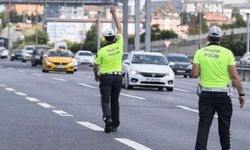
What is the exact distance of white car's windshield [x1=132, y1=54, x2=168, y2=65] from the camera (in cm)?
3538

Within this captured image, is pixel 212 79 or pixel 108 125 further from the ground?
pixel 212 79

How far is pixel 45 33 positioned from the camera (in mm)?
183750

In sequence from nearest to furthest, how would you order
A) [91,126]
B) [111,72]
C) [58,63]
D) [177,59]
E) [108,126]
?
[108,126] < [111,72] < [91,126] < [58,63] < [177,59]

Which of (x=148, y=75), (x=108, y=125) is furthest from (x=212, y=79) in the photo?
(x=148, y=75)

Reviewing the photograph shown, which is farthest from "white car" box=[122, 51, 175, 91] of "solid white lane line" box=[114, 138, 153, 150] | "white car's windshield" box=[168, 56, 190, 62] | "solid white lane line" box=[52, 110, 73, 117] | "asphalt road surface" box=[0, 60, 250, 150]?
"white car's windshield" box=[168, 56, 190, 62]

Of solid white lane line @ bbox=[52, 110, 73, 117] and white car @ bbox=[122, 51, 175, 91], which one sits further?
white car @ bbox=[122, 51, 175, 91]

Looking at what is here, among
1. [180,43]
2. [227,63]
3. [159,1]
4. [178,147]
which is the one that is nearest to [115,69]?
[178,147]

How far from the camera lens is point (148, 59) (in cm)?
3562

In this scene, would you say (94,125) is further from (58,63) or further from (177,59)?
(177,59)

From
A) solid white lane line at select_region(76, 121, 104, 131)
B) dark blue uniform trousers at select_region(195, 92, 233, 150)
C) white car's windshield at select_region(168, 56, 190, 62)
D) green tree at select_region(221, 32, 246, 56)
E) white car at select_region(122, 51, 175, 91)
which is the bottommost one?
green tree at select_region(221, 32, 246, 56)

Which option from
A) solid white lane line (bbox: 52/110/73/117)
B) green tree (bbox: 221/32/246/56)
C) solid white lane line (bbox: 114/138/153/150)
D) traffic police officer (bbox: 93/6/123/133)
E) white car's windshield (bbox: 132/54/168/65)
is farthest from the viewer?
green tree (bbox: 221/32/246/56)

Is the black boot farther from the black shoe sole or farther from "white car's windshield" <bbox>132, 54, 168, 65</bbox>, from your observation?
"white car's windshield" <bbox>132, 54, 168, 65</bbox>

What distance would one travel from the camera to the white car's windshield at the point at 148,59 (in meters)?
35.4

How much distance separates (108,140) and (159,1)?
81.9 meters
